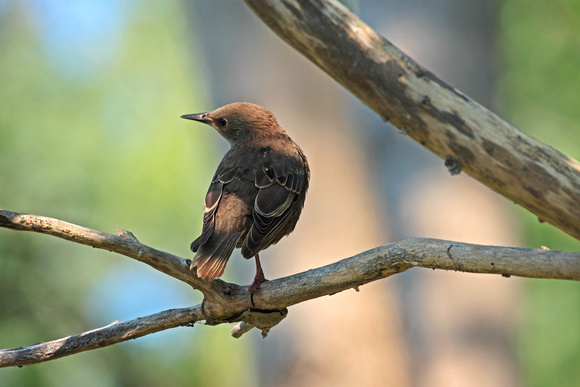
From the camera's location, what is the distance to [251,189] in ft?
15.6

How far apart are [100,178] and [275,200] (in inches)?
406

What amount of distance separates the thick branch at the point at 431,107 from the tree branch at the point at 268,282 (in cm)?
131

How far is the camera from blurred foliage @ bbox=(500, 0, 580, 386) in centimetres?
1178

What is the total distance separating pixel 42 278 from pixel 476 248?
263 inches

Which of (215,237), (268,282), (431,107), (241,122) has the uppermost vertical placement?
(241,122)

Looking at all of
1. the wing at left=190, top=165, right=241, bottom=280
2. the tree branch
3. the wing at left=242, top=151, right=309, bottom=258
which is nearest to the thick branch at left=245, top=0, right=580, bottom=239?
the wing at left=242, top=151, right=309, bottom=258

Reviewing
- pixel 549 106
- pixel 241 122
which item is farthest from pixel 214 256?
pixel 549 106

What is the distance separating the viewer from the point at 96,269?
34.5 feet

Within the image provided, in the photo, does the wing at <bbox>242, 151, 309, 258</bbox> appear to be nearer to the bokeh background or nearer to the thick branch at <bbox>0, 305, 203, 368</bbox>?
the thick branch at <bbox>0, 305, 203, 368</bbox>

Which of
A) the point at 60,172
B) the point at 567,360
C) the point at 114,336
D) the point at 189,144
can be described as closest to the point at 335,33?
the point at 114,336

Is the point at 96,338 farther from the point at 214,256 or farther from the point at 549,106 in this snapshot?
the point at 549,106

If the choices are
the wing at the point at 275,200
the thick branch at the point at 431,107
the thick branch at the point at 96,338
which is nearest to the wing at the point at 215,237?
the wing at the point at 275,200

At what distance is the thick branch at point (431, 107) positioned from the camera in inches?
168

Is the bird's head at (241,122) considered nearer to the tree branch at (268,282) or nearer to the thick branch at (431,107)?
the thick branch at (431,107)
